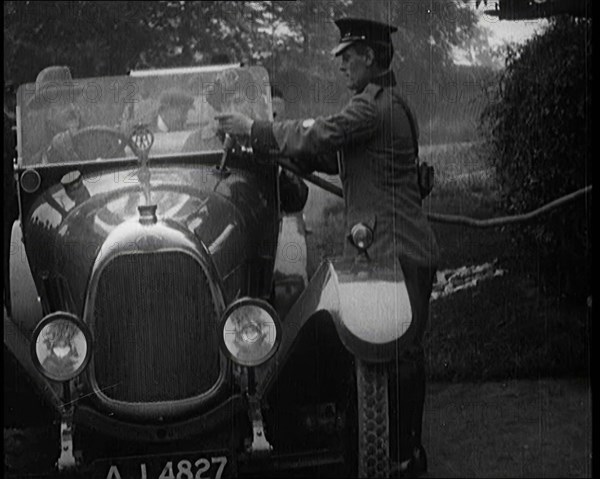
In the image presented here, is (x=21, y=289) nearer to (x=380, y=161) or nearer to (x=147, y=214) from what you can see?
(x=147, y=214)

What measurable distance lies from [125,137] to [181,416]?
113 centimetres

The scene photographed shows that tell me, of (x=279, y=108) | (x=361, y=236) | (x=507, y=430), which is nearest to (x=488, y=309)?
(x=507, y=430)

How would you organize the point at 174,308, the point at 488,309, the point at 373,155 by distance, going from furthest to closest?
the point at 488,309, the point at 373,155, the point at 174,308

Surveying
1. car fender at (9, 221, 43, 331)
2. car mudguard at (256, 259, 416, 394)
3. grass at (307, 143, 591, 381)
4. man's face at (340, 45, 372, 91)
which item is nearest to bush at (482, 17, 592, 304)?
grass at (307, 143, 591, 381)

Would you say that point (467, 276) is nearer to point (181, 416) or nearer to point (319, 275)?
point (319, 275)

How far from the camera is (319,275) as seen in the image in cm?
351

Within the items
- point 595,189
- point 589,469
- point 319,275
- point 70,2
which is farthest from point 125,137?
point 589,469

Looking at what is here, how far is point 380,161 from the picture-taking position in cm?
353

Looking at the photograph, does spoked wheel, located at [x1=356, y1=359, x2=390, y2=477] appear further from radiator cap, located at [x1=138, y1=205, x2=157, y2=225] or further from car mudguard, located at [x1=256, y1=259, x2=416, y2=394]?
radiator cap, located at [x1=138, y1=205, x2=157, y2=225]

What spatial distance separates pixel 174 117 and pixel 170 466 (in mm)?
1379

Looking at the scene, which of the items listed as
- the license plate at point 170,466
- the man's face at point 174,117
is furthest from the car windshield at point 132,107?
the license plate at point 170,466

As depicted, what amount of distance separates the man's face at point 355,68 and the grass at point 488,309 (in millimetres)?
380

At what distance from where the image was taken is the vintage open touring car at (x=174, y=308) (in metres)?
3.29

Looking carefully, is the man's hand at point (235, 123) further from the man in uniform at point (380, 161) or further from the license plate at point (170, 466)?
the license plate at point (170, 466)
